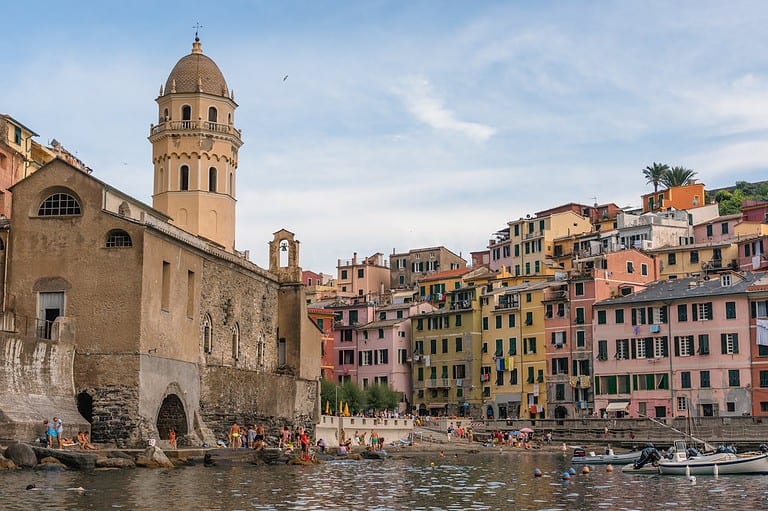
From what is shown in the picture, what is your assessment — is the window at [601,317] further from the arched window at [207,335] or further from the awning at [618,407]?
the arched window at [207,335]

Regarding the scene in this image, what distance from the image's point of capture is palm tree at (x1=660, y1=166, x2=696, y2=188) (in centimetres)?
11919

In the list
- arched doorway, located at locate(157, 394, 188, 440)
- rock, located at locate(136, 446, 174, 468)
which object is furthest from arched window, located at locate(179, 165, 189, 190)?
rock, located at locate(136, 446, 174, 468)

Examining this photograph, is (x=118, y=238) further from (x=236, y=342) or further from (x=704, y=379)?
(x=704, y=379)

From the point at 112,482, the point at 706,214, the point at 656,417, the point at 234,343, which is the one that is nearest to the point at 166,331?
the point at 234,343

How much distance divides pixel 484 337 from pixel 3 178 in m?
39.4

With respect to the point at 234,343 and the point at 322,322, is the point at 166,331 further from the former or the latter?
the point at 322,322

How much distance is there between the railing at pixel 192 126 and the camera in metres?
69.8

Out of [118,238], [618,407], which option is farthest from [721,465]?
[618,407]

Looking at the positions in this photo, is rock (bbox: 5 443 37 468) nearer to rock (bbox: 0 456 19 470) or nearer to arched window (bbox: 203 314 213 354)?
rock (bbox: 0 456 19 470)

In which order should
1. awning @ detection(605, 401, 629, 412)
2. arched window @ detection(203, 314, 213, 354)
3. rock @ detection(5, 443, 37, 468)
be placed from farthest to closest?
awning @ detection(605, 401, 629, 412), arched window @ detection(203, 314, 213, 354), rock @ detection(5, 443, 37, 468)

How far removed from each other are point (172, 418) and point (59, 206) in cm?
1037

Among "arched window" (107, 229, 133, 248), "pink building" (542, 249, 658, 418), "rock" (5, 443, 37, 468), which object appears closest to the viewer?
"rock" (5, 443, 37, 468)

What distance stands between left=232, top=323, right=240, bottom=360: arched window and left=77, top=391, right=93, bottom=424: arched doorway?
13161mm

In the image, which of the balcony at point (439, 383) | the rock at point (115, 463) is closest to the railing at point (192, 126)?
the balcony at point (439, 383)
